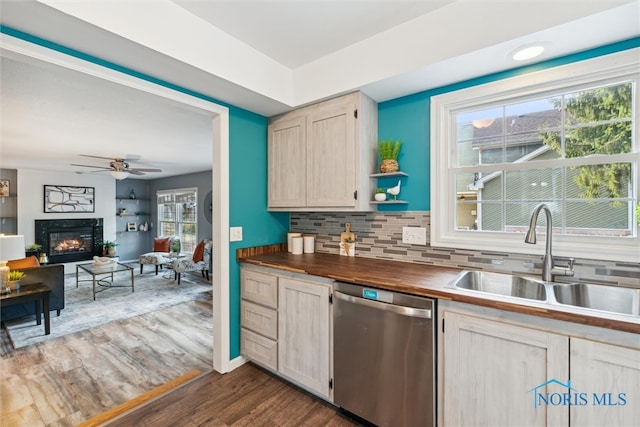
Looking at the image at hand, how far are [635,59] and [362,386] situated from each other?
7.59 ft

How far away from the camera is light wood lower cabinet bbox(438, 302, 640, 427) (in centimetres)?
107

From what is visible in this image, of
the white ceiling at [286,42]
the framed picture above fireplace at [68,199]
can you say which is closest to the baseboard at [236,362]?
the white ceiling at [286,42]

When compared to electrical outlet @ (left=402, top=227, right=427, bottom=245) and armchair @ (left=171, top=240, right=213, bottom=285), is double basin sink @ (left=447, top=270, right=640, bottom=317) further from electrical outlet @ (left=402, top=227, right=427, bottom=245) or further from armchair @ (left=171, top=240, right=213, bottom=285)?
armchair @ (left=171, top=240, right=213, bottom=285)

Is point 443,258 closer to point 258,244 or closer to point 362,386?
point 362,386

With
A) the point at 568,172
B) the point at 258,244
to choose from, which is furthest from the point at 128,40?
the point at 568,172

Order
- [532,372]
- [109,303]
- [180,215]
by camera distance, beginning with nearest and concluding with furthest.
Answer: [532,372], [109,303], [180,215]

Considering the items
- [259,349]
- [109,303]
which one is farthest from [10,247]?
[259,349]

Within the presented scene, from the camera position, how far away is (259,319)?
7.44ft

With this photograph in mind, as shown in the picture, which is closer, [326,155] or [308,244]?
[326,155]

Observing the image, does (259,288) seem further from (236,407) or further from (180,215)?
(180,215)

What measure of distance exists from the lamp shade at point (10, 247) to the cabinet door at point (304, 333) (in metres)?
2.65

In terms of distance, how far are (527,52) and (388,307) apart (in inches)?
64.2

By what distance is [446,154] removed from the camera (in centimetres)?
205

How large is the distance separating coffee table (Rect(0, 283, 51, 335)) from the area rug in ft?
0.51
